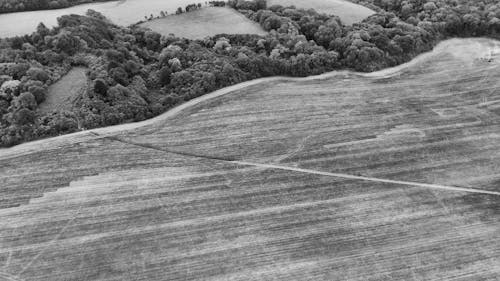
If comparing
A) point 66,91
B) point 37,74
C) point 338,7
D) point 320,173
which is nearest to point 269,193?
point 320,173

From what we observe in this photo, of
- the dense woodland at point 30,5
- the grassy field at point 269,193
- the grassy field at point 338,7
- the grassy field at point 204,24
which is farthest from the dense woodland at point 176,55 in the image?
the dense woodland at point 30,5

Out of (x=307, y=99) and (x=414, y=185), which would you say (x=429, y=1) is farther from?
(x=414, y=185)

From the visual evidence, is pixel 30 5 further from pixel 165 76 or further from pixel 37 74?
pixel 165 76

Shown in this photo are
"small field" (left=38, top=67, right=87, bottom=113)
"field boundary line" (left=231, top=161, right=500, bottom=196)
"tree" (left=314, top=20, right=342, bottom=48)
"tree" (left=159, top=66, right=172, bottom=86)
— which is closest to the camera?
"field boundary line" (left=231, top=161, right=500, bottom=196)

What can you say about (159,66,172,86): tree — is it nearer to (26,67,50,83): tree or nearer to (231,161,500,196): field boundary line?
(26,67,50,83): tree

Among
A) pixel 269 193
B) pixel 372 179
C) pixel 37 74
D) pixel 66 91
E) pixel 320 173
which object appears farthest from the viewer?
pixel 66 91

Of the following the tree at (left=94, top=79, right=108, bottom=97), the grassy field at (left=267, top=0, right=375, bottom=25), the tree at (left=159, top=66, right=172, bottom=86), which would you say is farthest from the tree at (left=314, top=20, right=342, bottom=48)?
the tree at (left=94, top=79, right=108, bottom=97)
